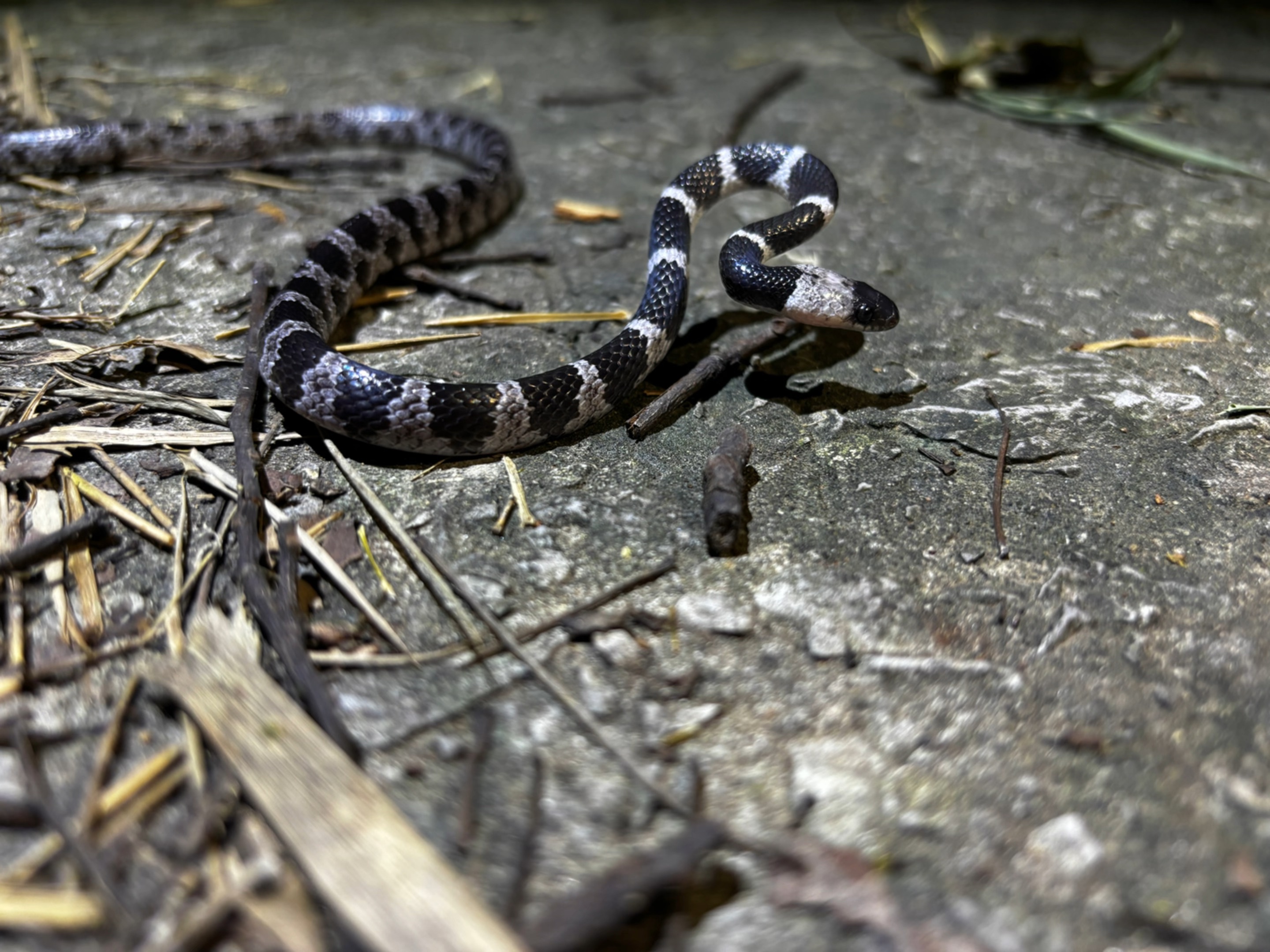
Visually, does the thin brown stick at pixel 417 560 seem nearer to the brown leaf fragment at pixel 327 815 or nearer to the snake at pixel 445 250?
the snake at pixel 445 250

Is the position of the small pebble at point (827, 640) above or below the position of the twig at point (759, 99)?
below

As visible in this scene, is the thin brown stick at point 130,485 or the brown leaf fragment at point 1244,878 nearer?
the brown leaf fragment at point 1244,878

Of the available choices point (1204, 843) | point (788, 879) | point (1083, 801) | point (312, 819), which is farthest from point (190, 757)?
point (1204, 843)

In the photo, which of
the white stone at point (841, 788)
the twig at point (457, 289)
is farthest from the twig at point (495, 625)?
the twig at point (457, 289)

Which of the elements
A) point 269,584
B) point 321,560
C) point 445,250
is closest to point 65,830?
point 269,584

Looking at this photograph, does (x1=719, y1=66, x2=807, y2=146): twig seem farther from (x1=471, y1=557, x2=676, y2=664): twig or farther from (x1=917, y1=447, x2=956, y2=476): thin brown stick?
(x1=471, y1=557, x2=676, y2=664): twig

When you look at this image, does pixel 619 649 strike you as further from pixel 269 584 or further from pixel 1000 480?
pixel 1000 480

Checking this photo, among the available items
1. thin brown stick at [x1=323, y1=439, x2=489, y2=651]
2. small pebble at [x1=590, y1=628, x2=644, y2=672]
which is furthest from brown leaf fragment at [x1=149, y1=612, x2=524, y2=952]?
small pebble at [x1=590, y1=628, x2=644, y2=672]

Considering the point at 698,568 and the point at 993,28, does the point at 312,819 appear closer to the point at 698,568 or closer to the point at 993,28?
the point at 698,568
